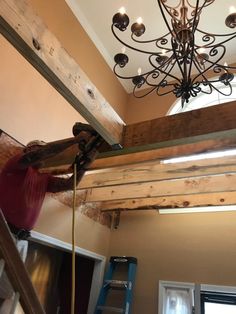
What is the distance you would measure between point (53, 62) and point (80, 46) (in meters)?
2.83

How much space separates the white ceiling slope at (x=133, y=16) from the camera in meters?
3.73

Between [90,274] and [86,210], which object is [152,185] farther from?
[90,274]

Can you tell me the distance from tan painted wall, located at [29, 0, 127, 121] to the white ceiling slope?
0.15 meters

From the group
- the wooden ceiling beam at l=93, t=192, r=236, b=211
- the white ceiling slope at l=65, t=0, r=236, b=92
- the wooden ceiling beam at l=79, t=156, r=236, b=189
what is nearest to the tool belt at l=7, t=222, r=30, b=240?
the wooden ceiling beam at l=79, t=156, r=236, b=189

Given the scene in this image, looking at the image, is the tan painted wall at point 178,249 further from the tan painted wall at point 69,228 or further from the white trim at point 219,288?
the tan painted wall at point 69,228

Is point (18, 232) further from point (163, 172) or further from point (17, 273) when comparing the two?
point (163, 172)

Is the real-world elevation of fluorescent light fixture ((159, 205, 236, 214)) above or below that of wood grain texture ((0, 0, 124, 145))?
above

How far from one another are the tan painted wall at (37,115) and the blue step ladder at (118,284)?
14.3 inches

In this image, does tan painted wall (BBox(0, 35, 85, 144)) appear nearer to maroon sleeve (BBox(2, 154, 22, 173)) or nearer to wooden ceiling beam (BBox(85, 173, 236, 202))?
maroon sleeve (BBox(2, 154, 22, 173))

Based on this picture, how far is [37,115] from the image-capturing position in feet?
9.68

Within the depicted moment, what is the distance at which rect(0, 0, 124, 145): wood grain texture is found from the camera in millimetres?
1152

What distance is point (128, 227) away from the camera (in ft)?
12.6

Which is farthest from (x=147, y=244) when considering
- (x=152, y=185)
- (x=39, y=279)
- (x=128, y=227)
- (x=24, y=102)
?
(x=24, y=102)

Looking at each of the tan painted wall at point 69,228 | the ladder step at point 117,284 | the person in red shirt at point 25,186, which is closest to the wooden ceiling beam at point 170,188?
the tan painted wall at point 69,228
